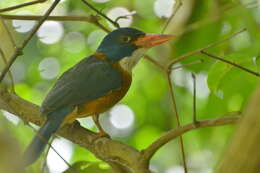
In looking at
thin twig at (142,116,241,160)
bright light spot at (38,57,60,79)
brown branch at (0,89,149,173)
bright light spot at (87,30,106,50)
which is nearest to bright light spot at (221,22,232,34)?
bright light spot at (87,30,106,50)

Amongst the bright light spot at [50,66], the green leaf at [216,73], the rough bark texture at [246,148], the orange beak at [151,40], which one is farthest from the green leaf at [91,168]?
the bright light spot at [50,66]

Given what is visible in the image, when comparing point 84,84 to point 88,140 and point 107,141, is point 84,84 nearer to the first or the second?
point 88,140

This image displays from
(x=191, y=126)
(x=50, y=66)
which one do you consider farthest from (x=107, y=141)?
(x=50, y=66)

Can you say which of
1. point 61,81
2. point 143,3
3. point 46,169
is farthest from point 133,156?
point 143,3

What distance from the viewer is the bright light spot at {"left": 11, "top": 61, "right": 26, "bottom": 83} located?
5090 mm

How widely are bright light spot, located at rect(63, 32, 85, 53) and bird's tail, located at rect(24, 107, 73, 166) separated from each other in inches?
76.5

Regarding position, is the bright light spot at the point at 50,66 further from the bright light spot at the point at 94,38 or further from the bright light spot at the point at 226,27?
the bright light spot at the point at 226,27

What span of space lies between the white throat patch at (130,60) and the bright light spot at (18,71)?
141 centimetres

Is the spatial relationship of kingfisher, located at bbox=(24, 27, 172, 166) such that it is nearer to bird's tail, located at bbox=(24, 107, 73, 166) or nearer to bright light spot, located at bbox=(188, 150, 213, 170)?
bird's tail, located at bbox=(24, 107, 73, 166)

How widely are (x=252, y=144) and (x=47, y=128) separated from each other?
2113 millimetres

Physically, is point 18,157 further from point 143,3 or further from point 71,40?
point 71,40

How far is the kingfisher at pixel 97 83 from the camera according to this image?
334 centimetres

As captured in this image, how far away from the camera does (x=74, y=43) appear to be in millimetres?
5453

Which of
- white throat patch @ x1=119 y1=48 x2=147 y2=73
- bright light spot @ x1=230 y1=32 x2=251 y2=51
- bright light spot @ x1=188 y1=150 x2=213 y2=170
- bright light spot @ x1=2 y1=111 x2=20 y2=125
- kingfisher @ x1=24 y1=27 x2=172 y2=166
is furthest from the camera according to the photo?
bright light spot @ x1=188 y1=150 x2=213 y2=170
